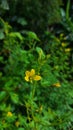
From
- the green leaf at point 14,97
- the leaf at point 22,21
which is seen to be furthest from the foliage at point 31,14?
the green leaf at point 14,97

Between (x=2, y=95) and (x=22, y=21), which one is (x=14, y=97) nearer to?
(x=2, y=95)

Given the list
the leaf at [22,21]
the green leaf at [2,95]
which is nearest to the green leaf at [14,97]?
the green leaf at [2,95]

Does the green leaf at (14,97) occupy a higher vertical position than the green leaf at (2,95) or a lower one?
lower

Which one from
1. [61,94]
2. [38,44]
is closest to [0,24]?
[38,44]

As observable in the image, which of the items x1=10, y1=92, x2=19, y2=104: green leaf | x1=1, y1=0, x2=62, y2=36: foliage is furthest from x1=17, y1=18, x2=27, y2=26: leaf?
x1=10, y1=92, x2=19, y2=104: green leaf

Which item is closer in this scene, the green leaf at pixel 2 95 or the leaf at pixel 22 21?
the green leaf at pixel 2 95

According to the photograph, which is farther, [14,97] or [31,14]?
[31,14]

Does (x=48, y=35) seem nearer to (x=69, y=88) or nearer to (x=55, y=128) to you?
(x=69, y=88)

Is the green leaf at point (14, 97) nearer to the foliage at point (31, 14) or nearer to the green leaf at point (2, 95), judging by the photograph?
the green leaf at point (2, 95)

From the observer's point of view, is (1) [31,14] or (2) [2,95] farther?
(1) [31,14]

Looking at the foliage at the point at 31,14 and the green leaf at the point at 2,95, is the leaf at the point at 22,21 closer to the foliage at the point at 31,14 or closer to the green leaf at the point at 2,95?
the foliage at the point at 31,14

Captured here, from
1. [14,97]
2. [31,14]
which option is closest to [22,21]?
[31,14]
